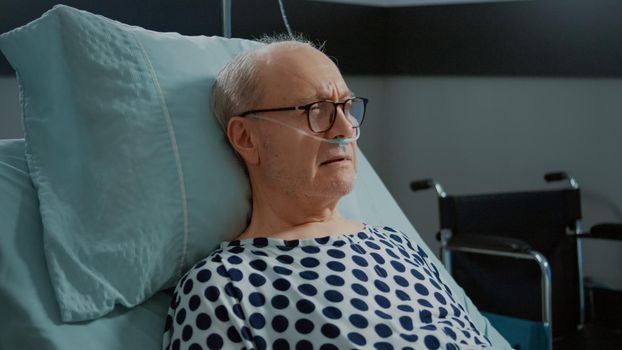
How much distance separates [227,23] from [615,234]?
1.39m

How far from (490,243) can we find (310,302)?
4.03 ft

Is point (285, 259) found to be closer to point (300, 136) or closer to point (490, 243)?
point (300, 136)

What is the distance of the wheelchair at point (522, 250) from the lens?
99.3 inches

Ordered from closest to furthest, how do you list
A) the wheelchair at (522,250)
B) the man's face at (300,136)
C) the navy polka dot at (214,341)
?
the navy polka dot at (214,341), the man's face at (300,136), the wheelchair at (522,250)

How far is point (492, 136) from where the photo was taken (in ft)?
10.5

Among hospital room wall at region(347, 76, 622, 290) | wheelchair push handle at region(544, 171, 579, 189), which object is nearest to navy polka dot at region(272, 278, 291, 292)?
wheelchair push handle at region(544, 171, 579, 189)

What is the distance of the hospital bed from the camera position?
4.25ft

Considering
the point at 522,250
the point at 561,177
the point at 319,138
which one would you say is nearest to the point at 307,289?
the point at 319,138

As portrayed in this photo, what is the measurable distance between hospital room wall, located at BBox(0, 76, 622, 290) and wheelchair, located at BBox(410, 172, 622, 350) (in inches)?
6.5

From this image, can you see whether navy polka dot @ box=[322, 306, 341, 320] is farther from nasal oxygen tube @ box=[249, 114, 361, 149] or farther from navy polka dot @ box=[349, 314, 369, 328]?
nasal oxygen tube @ box=[249, 114, 361, 149]

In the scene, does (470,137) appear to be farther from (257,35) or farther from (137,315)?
(137,315)

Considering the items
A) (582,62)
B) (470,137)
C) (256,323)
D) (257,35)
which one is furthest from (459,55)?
(256,323)

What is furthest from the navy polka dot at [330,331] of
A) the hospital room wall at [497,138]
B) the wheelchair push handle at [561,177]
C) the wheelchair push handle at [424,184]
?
the hospital room wall at [497,138]

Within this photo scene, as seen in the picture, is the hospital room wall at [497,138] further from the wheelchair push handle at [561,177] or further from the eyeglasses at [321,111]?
the eyeglasses at [321,111]
